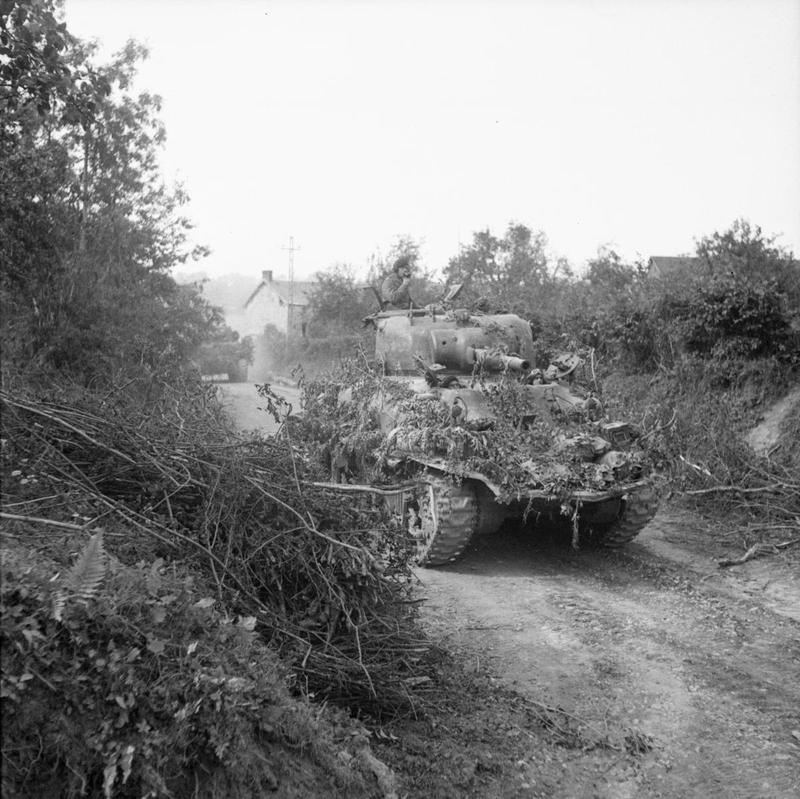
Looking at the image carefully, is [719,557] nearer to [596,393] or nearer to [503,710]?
[596,393]

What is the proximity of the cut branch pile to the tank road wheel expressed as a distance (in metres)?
2.80

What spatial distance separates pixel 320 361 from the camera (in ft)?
102

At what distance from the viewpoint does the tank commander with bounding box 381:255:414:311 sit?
11469 millimetres

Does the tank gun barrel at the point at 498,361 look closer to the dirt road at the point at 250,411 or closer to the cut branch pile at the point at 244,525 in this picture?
the cut branch pile at the point at 244,525

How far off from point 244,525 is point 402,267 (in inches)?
308

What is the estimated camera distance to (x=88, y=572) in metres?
3.00

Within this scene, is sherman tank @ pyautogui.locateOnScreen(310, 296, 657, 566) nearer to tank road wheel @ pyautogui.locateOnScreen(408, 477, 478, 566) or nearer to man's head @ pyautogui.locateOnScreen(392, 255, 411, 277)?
Result: tank road wheel @ pyautogui.locateOnScreen(408, 477, 478, 566)

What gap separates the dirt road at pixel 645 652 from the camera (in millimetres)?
4219

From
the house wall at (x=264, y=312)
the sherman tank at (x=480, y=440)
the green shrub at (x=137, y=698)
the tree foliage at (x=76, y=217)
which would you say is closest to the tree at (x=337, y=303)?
the tree foliage at (x=76, y=217)

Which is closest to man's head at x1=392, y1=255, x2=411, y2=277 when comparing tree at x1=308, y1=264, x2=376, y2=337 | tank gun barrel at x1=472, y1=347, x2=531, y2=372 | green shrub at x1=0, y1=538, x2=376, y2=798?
tank gun barrel at x1=472, y1=347, x2=531, y2=372

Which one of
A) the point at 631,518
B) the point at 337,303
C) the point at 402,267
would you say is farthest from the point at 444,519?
the point at 337,303

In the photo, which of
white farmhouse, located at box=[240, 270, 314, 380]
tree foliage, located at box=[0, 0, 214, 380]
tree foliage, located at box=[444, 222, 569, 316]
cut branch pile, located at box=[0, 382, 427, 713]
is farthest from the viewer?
white farmhouse, located at box=[240, 270, 314, 380]

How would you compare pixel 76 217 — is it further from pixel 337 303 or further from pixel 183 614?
pixel 337 303

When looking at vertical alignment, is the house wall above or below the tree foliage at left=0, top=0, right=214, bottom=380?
above
